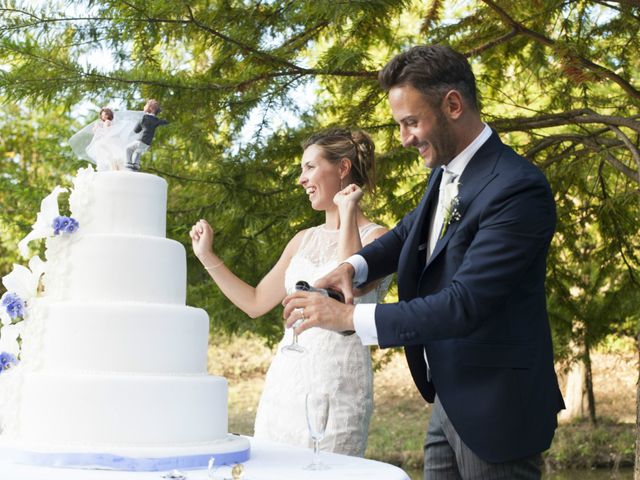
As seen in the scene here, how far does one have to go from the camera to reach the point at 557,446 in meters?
12.6

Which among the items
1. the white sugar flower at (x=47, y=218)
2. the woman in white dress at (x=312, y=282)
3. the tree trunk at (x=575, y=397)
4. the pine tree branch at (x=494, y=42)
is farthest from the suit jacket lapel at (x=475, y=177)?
the tree trunk at (x=575, y=397)

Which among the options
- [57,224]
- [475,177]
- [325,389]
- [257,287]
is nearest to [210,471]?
[57,224]

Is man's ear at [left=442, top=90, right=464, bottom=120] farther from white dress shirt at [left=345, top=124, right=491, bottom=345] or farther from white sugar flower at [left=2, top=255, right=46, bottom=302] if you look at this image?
white sugar flower at [left=2, top=255, right=46, bottom=302]

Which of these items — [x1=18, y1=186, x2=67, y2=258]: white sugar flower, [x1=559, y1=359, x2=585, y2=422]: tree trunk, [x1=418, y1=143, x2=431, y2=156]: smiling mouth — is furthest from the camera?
[x1=559, y1=359, x2=585, y2=422]: tree trunk

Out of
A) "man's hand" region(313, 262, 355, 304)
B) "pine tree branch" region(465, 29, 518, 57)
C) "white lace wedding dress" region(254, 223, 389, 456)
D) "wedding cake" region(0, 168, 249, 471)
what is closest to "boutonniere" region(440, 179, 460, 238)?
"man's hand" region(313, 262, 355, 304)

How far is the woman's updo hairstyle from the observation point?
4543mm

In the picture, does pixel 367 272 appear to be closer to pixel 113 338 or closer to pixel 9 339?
pixel 113 338

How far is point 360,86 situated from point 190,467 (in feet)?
11.5

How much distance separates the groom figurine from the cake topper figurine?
36.2 inches

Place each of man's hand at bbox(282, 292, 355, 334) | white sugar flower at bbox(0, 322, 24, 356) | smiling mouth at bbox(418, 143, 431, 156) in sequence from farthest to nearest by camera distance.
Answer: white sugar flower at bbox(0, 322, 24, 356), smiling mouth at bbox(418, 143, 431, 156), man's hand at bbox(282, 292, 355, 334)

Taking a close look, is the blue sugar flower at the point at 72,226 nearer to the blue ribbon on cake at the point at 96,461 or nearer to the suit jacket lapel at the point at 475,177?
the blue ribbon on cake at the point at 96,461

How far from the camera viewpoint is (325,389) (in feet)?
13.8

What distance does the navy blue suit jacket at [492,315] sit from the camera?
2770mm

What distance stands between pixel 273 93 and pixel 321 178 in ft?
4.63
